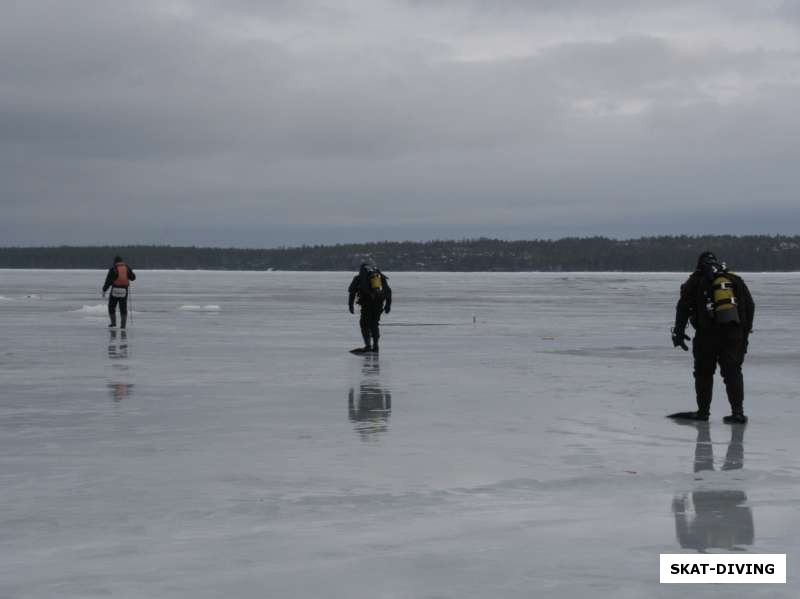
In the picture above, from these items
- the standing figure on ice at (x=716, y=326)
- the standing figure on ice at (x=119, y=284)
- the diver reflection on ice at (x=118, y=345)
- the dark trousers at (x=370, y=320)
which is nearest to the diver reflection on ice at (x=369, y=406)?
the standing figure on ice at (x=716, y=326)

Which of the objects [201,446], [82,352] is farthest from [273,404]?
[82,352]

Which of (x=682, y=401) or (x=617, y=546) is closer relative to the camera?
(x=617, y=546)

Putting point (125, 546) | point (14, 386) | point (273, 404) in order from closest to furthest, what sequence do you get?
point (125, 546) → point (273, 404) → point (14, 386)

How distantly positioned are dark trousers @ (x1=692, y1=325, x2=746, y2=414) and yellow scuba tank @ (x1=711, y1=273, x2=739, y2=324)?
0.16 meters

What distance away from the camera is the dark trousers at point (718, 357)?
11320 millimetres

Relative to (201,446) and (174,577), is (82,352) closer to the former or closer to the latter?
(201,446)

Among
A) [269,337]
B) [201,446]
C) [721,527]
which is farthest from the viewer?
[269,337]

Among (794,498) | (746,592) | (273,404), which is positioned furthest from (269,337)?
(746,592)

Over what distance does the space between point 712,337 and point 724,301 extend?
0.38 metres

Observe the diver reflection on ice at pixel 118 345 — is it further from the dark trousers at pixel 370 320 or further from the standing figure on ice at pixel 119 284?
the dark trousers at pixel 370 320

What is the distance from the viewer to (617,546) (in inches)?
240

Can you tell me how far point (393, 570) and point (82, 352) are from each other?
49.1 ft

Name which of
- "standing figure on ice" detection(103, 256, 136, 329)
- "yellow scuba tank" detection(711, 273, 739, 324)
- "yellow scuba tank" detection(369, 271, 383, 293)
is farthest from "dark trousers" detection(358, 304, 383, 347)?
"yellow scuba tank" detection(711, 273, 739, 324)

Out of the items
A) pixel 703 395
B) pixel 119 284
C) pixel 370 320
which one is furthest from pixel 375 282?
pixel 703 395
